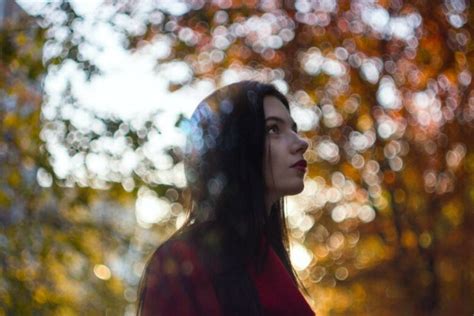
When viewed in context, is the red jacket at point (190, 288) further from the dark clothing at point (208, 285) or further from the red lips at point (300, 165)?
the red lips at point (300, 165)

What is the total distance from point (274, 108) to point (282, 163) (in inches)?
5.7

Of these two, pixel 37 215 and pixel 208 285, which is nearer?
pixel 208 285

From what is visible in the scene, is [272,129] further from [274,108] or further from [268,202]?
[268,202]

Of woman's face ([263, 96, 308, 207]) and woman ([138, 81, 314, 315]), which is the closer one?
woman ([138, 81, 314, 315])

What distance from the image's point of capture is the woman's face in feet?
6.01

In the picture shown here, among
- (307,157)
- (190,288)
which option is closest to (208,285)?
(190,288)

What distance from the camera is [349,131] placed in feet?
31.9

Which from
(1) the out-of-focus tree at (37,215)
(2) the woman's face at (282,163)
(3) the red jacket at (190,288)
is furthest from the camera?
(1) the out-of-focus tree at (37,215)

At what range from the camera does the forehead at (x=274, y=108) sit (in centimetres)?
190

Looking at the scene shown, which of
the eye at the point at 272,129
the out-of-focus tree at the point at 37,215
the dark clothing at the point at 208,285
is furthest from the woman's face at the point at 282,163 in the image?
the out-of-focus tree at the point at 37,215

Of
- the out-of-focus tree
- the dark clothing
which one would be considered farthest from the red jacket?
the out-of-focus tree

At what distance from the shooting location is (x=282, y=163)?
1836 millimetres

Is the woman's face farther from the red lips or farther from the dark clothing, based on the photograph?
the dark clothing

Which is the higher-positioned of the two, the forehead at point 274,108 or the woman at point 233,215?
the forehead at point 274,108
